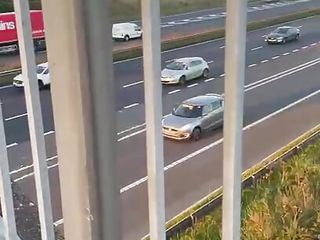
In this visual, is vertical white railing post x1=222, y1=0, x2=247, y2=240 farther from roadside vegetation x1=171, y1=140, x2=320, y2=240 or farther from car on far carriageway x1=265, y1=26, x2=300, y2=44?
car on far carriageway x1=265, y1=26, x2=300, y2=44

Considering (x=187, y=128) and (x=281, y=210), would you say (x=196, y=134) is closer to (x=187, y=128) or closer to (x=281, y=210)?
(x=187, y=128)

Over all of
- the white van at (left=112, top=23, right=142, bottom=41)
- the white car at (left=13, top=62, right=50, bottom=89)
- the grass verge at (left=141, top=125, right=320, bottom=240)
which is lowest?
the grass verge at (left=141, top=125, right=320, bottom=240)

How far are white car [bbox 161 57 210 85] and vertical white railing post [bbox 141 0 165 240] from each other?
2.77 meters

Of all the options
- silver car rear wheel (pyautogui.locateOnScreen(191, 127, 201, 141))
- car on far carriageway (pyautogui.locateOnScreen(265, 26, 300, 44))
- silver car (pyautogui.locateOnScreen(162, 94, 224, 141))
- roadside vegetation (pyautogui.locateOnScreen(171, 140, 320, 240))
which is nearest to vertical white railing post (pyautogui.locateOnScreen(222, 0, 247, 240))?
roadside vegetation (pyautogui.locateOnScreen(171, 140, 320, 240))

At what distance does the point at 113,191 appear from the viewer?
542mm

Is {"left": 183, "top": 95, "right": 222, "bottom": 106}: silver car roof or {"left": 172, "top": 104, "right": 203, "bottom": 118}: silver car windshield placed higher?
{"left": 183, "top": 95, "right": 222, "bottom": 106}: silver car roof

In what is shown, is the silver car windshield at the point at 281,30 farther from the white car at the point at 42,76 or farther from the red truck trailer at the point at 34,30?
the white car at the point at 42,76

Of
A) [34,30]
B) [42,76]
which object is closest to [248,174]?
[42,76]

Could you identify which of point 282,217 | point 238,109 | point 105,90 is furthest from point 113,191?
point 282,217

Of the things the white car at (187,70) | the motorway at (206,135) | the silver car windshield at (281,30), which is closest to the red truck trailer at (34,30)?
the motorway at (206,135)

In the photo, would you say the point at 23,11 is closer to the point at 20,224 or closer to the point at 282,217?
the point at 20,224

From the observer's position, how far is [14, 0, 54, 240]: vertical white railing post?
2.41ft

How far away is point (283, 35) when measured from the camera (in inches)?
217

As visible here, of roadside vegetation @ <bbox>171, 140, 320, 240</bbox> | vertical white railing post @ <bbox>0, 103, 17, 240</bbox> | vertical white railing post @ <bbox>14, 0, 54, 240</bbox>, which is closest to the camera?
vertical white railing post @ <bbox>14, 0, 54, 240</bbox>
